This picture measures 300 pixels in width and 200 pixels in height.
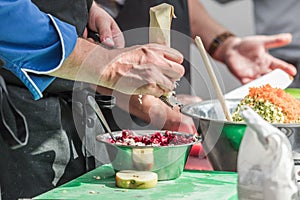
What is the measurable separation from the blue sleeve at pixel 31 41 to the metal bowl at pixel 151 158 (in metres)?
0.20

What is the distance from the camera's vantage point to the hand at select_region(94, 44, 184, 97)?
1499 mm

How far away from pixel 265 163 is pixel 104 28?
2.70 feet

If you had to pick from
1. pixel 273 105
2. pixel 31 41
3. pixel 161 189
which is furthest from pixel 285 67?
pixel 31 41

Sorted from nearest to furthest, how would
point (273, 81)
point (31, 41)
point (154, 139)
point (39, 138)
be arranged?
1. point (31, 41)
2. point (154, 139)
3. point (39, 138)
4. point (273, 81)

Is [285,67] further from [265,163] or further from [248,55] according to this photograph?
[265,163]

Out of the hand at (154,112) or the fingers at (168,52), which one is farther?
the hand at (154,112)

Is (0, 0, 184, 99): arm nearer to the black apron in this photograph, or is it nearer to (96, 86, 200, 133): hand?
(96, 86, 200, 133): hand

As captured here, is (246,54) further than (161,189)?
Yes

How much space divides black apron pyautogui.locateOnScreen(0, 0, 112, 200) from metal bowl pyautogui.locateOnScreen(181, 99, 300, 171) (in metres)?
0.32

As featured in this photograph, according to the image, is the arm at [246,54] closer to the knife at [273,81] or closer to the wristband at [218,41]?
the wristband at [218,41]

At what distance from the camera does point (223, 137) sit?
1598 mm

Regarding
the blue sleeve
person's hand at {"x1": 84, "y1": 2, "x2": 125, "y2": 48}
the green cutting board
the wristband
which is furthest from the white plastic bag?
the wristband

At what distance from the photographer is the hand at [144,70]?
4.92 feet

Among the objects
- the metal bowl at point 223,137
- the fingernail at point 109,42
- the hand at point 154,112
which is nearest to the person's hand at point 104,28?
the fingernail at point 109,42
